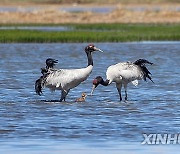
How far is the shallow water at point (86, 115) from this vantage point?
11.2 m

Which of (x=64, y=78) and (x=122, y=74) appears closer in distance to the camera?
(x=64, y=78)

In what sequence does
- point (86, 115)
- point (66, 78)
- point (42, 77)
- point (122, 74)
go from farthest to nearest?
1. point (122, 74)
2. point (42, 77)
3. point (66, 78)
4. point (86, 115)

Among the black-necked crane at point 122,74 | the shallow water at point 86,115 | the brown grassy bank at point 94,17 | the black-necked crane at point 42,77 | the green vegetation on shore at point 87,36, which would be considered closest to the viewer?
the shallow water at point 86,115

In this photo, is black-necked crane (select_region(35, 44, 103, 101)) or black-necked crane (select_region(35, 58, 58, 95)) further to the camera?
black-necked crane (select_region(35, 58, 58, 95))

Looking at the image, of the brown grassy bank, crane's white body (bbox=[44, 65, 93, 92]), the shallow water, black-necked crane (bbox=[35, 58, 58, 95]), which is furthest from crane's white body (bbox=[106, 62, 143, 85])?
the brown grassy bank

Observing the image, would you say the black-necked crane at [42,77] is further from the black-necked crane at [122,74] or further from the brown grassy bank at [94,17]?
the brown grassy bank at [94,17]

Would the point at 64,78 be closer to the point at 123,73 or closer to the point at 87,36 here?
the point at 123,73

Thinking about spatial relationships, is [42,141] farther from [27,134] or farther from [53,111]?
[53,111]

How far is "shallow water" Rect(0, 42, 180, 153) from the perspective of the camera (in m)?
11.2

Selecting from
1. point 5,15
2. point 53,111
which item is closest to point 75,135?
point 53,111

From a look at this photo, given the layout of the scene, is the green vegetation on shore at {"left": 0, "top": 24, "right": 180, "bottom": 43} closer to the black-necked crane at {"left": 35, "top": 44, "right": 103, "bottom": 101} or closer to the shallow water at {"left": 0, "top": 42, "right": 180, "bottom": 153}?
the shallow water at {"left": 0, "top": 42, "right": 180, "bottom": 153}

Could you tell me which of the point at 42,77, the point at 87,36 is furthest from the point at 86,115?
the point at 87,36

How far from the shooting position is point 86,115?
1398cm

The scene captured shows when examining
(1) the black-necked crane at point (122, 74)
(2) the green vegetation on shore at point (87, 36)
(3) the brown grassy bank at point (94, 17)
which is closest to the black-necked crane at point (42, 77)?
(1) the black-necked crane at point (122, 74)
